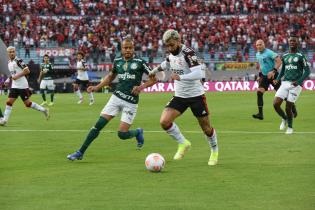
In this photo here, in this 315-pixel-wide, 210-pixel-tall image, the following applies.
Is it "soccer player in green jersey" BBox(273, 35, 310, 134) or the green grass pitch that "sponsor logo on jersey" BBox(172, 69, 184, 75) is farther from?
"soccer player in green jersey" BBox(273, 35, 310, 134)

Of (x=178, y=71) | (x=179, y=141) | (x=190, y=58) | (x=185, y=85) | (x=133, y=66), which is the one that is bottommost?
(x=179, y=141)

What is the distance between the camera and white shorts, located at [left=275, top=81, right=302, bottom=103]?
64.4ft

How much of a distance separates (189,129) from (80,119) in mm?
5822

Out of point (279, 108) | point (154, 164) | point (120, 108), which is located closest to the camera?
point (154, 164)

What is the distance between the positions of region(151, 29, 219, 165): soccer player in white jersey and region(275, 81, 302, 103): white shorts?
633cm

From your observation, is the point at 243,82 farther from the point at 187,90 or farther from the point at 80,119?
the point at 187,90

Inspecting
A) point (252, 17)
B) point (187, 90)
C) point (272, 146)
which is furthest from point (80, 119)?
point (252, 17)

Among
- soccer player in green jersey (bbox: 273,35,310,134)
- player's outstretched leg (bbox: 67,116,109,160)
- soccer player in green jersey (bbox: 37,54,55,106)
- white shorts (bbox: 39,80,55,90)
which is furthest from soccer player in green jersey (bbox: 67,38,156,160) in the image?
white shorts (bbox: 39,80,55,90)

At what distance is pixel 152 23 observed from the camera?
211ft

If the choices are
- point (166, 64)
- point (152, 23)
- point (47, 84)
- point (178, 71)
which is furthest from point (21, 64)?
point (152, 23)

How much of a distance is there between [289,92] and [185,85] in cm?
680

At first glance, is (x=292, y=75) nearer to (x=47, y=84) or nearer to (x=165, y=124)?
(x=165, y=124)

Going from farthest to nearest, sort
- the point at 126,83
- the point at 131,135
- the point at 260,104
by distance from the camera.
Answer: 1. the point at 260,104
2. the point at 131,135
3. the point at 126,83

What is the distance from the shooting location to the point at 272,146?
55.2ft
